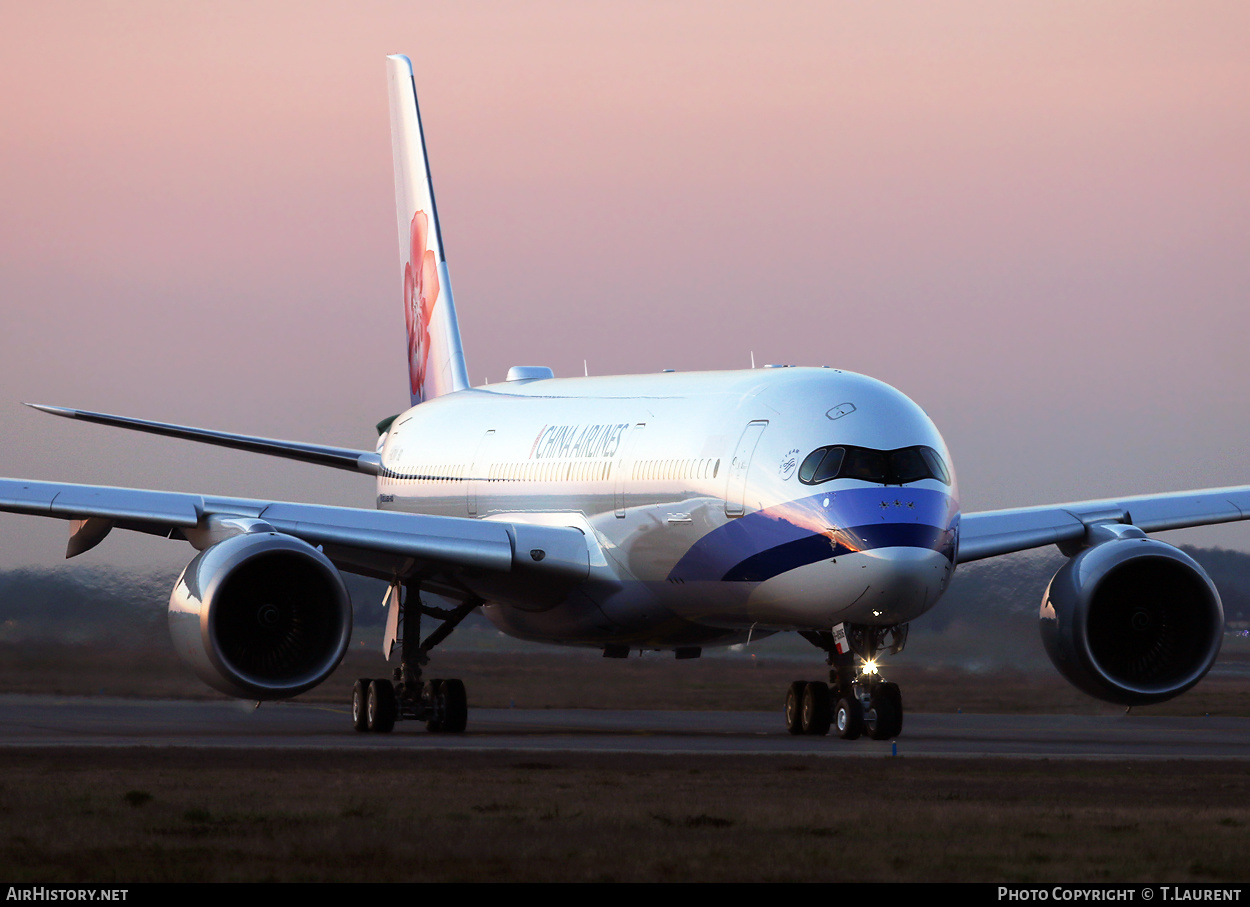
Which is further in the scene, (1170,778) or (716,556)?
(716,556)

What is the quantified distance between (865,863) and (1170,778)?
6610 millimetres

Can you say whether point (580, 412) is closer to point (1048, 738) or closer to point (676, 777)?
point (1048, 738)

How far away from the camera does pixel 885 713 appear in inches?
854

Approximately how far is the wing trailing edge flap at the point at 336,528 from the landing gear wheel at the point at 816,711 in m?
3.12

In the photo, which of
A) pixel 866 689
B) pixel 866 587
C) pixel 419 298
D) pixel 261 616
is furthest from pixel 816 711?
pixel 419 298

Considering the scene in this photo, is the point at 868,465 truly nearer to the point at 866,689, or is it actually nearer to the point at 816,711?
the point at 866,689

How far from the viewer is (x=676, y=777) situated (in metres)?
16.9

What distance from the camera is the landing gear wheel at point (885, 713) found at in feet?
71.2

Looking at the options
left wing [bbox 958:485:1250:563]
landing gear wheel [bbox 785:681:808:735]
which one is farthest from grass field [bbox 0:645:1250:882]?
left wing [bbox 958:485:1250:563]

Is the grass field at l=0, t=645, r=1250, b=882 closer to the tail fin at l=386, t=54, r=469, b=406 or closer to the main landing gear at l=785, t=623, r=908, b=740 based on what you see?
the main landing gear at l=785, t=623, r=908, b=740

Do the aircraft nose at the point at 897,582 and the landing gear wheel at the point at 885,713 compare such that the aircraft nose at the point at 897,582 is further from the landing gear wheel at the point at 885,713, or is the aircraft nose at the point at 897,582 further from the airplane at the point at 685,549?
the landing gear wheel at the point at 885,713

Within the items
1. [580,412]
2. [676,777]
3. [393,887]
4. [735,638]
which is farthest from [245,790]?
[580,412]

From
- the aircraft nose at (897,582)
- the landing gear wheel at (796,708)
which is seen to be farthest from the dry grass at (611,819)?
the landing gear wheel at (796,708)

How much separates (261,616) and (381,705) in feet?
15.5
